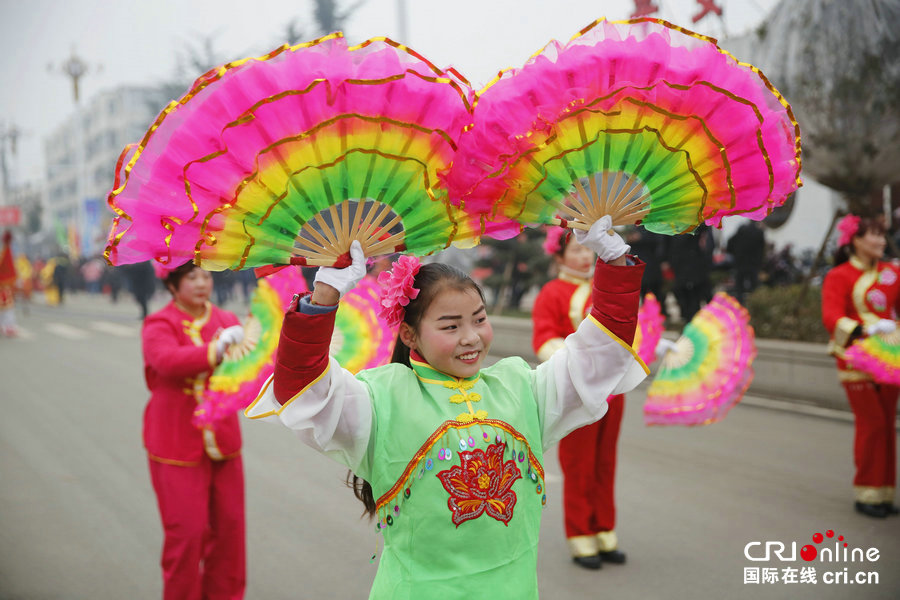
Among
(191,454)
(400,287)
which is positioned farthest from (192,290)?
(400,287)

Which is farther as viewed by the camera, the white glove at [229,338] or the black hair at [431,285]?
the white glove at [229,338]

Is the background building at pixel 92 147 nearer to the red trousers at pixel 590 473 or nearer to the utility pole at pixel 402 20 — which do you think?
the utility pole at pixel 402 20

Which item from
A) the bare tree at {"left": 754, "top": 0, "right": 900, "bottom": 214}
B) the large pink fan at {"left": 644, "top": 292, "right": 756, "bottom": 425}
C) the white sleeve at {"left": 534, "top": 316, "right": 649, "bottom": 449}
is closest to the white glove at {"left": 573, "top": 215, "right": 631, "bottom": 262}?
the white sleeve at {"left": 534, "top": 316, "right": 649, "bottom": 449}

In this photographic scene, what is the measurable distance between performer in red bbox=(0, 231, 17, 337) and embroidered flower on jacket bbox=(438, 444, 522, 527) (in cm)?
1883

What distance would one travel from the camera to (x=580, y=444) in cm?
473

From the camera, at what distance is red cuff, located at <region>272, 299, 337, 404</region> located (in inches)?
76.7

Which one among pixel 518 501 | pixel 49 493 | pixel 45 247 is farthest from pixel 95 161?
pixel 518 501

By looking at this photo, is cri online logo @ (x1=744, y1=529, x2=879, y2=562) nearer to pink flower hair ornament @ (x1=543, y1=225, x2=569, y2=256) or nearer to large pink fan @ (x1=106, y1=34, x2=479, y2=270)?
pink flower hair ornament @ (x1=543, y1=225, x2=569, y2=256)

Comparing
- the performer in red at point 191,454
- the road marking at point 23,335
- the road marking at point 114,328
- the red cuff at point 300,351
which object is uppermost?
the red cuff at point 300,351

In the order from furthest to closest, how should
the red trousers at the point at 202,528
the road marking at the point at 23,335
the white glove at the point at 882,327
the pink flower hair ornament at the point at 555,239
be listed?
the road marking at the point at 23,335 → the white glove at the point at 882,327 → the pink flower hair ornament at the point at 555,239 → the red trousers at the point at 202,528

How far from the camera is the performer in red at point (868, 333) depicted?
5387mm

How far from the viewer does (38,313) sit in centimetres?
2867

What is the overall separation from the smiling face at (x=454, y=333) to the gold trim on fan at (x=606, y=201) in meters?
0.37

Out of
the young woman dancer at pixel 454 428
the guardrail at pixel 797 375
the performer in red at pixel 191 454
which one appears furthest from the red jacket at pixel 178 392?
the guardrail at pixel 797 375
